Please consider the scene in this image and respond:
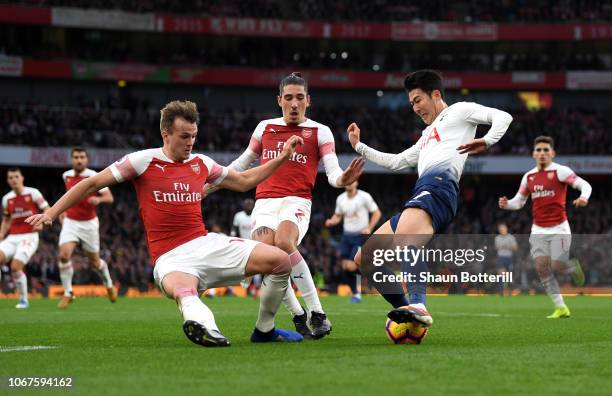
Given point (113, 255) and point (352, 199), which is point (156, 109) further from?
point (352, 199)

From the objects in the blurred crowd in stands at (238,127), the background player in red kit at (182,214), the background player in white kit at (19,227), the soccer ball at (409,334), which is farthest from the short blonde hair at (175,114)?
the blurred crowd in stands at (238,127)

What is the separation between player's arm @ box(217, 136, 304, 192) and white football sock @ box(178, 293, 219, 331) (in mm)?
1146

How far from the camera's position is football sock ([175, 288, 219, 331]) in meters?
7.30

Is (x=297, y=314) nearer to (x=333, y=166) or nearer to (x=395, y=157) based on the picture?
(x=333, y=166)

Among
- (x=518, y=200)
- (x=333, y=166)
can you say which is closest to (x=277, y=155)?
(x=333, y=166)

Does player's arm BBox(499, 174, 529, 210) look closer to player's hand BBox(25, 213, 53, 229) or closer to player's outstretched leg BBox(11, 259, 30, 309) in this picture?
player's hand BBox(25, 213, 53, 229)

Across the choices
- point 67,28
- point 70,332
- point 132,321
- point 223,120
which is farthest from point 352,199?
point 67,28

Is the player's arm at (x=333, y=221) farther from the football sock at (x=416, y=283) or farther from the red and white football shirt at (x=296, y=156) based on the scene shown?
the football sock at (x=416, y=283)

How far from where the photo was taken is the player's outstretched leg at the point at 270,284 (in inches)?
310

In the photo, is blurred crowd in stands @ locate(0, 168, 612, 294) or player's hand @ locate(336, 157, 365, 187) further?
blurred crowd in stands @ locate(0, 168, 612, 294)

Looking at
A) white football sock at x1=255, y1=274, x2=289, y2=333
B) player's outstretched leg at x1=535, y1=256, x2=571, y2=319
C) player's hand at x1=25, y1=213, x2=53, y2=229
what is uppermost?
player's hand at x1=25, y1=213, x2=53, y2=229

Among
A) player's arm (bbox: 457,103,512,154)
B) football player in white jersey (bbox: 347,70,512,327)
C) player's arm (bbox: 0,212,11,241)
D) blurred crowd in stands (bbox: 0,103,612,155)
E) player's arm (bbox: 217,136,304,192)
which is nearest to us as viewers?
player's arm (bbox: 217,136,304,192)

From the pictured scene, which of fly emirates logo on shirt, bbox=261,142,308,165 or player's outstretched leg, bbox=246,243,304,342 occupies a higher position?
fly emirates logo on shirt, bbox=261,142,308,165

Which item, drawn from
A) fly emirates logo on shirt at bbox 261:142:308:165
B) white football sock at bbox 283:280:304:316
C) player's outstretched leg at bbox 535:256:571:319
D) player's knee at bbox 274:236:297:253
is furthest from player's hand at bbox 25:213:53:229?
player's outstretched leg at bbox 535:256:571:319
